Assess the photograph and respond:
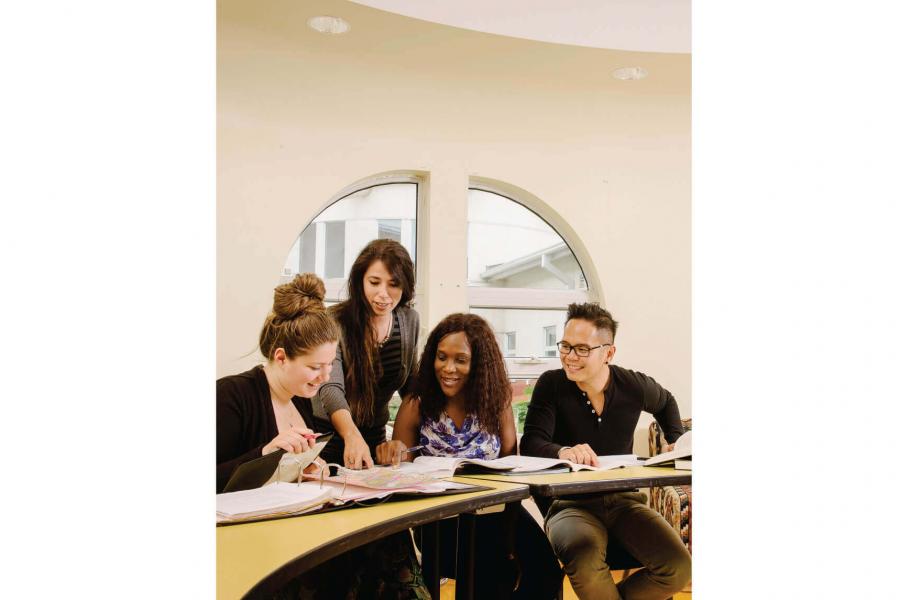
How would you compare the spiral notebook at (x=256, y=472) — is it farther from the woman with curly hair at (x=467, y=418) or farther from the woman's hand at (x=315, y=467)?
the woman with curly hair at (x=467, y=418)

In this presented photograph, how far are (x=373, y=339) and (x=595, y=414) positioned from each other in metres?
0.80

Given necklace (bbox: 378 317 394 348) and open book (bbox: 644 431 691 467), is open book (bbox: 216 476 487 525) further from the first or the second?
necklace (bbox: 378 317 394 348)

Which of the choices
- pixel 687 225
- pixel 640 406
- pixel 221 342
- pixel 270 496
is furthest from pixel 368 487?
pixel 687 225

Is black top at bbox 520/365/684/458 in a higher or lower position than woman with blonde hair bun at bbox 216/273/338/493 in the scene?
lower

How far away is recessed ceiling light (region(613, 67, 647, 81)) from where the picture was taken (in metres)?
→ 3.49

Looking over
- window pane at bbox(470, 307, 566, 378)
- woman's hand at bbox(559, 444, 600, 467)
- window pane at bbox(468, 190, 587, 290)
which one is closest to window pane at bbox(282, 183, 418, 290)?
window pane at bbox(468, 190, 587, 290)

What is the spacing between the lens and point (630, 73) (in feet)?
11.6

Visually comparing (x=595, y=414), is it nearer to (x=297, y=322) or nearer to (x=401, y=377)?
(x=401, y=377)

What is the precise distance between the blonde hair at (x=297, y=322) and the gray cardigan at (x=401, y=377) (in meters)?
0.36

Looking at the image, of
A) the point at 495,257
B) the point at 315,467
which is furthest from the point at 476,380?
the point at 495,257

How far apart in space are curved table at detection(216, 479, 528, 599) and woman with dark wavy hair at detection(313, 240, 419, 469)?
2.86 feet
